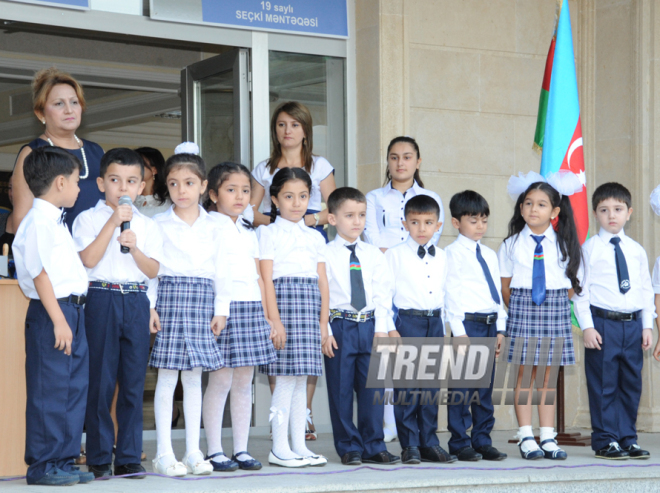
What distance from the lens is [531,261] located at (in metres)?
4.44

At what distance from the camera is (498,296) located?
442 cm

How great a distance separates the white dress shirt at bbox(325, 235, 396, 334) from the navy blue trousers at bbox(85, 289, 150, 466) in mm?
946

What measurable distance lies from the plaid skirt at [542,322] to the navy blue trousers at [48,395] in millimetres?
2197

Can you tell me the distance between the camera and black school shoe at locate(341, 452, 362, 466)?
4.03 metres

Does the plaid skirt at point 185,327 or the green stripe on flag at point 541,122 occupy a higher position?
the green stripe on flag at point 541,122

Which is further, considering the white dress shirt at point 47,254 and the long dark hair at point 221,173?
the long dark hair at point 221,173

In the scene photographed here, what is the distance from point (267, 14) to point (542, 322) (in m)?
2.71

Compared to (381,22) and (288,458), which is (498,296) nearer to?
(288,458)

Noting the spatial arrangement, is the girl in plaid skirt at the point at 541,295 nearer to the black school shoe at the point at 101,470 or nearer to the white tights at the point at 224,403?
the white tights at the point at 224,403

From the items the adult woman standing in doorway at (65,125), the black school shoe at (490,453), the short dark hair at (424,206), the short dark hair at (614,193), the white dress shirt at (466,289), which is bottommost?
the black school shoe at (490,453)

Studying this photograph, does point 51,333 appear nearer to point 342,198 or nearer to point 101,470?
point 101,470

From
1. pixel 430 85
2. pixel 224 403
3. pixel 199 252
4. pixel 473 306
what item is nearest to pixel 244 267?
pixel 199 252

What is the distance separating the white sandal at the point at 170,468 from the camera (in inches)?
141

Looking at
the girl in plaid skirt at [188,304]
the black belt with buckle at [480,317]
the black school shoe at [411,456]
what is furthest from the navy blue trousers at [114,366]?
the black belt with buckle at [480,317]
